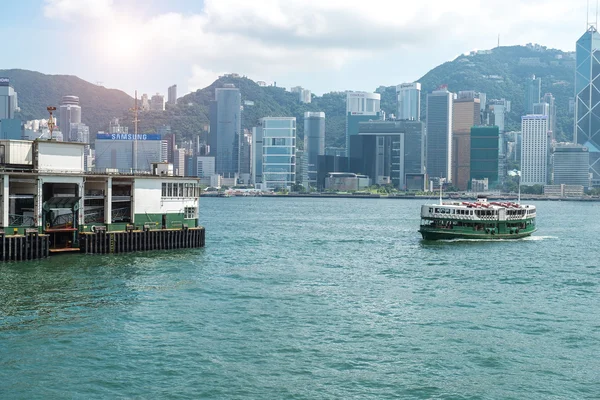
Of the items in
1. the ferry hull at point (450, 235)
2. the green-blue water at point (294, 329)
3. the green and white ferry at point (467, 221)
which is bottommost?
the green-blue water at point (294, 329)

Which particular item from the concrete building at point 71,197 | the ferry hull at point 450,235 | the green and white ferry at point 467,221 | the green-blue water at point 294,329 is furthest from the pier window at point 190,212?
the ferry hull at point 450,235

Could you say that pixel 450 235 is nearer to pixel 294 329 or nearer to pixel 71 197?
pixel 71 197

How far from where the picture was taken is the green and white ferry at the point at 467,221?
8050 centimetres

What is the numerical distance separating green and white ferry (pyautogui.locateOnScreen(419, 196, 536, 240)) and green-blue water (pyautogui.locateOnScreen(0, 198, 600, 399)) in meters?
18.0

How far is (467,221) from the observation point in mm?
80875

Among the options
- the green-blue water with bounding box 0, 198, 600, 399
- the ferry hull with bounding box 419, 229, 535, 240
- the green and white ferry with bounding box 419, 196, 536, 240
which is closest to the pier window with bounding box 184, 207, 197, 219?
the green-blue water with bounding box 0, 198, 600, 399

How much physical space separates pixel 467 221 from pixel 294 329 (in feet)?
161

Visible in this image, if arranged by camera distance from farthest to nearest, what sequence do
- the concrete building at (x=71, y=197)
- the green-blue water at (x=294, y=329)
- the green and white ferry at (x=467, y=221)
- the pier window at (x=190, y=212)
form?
the green and white ferry at (x=467, y=221), the pier window at (x=190, y=212), the concrete building at (x=71, y=197), the green-blue water at (x=294, y=329)

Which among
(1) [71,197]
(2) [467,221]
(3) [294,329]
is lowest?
(3) [294,329]

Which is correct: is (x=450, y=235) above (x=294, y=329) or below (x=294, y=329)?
above

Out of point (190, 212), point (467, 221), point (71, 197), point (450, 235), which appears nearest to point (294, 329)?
point (71, 197)

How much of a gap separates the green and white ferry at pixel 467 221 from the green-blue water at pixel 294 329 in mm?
18023

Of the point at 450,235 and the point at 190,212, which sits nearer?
the point at 190,212

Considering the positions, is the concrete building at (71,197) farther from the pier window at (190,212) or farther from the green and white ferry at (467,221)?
the green and white ferry at (467,221)
